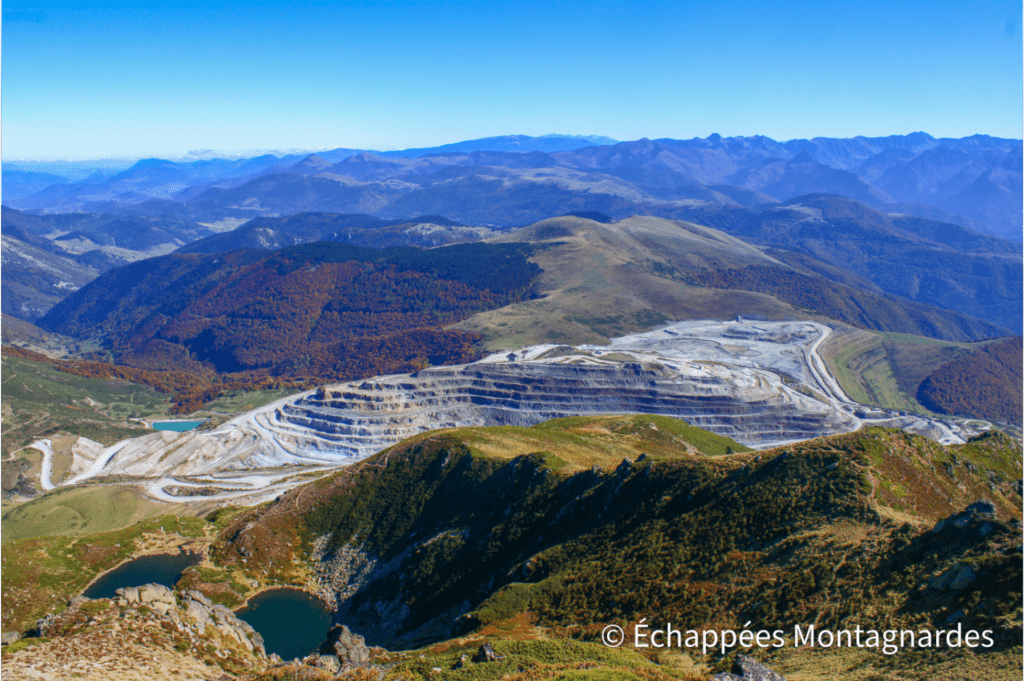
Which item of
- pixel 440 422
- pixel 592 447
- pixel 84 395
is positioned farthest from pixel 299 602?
pixel 84 395

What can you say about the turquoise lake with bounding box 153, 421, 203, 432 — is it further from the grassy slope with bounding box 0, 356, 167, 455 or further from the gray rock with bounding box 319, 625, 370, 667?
the gray rock with bounding box 319, 625, 370, 667

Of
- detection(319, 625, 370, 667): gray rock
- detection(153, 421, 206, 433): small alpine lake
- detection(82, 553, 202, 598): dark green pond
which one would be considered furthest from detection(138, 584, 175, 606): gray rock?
detection(153, 421, 206, 433): small alpine lake

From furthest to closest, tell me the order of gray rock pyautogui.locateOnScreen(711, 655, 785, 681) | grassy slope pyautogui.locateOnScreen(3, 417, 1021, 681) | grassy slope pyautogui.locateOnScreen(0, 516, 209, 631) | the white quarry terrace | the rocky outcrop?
the white quarry terrace → grassy slope pyautogui.locateOnScreen(0, 516, 209, 631) → the rocky outcrop → grassy slope pyautogui.locateOnScreen(3, 417, 1021, 681) → gray rock pyautogui.locateOnScreen(711, 655, 785, 681)

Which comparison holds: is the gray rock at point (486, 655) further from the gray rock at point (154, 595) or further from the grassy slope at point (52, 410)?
the grassy slope at point (52, 410)

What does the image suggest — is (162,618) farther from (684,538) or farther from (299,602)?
(684,538)

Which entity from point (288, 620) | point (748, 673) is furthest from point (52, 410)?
point (748, 673)

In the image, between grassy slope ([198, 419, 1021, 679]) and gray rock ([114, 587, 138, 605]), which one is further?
gray rock ([114, 587, 138, 605])
